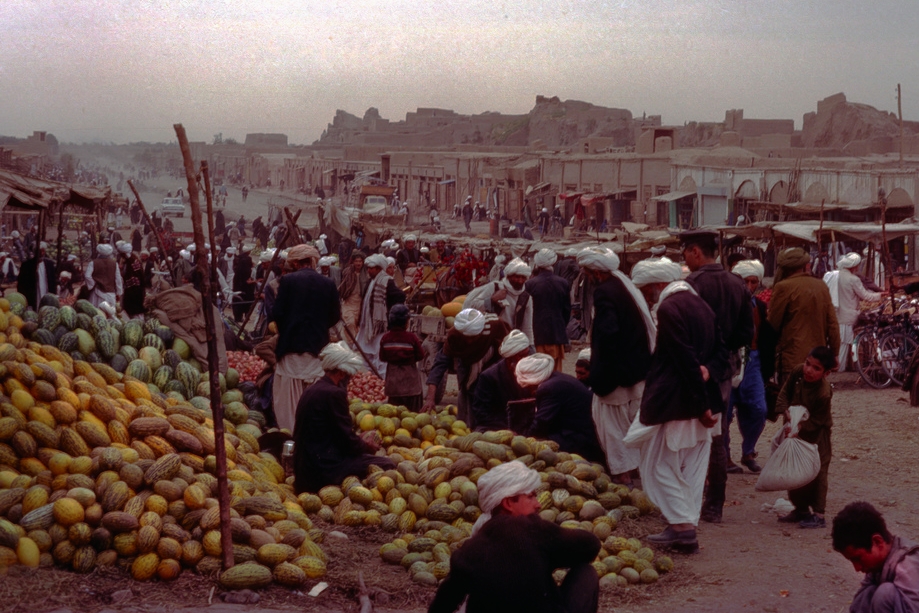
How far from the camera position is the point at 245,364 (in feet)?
33.2

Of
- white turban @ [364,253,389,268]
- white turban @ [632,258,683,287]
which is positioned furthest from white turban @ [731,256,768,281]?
white turban @ [364,253,389,268]

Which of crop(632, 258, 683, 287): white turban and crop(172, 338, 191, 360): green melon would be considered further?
crop(172, 338, 191, 360): green melon

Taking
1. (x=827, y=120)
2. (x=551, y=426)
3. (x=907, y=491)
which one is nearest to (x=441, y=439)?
(x=551, y=426)

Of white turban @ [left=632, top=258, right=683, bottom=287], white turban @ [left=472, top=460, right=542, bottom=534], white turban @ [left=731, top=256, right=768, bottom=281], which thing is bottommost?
white turban @ [left=472, top=460, right=542, bottom=534]

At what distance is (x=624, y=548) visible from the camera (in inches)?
213

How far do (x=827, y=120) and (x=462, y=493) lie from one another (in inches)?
1520

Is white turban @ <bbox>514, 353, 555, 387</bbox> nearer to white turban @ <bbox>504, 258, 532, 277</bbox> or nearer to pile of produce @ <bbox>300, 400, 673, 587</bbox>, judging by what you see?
pile of produce @ <bbox>300, 400, 673, 587</bbox>

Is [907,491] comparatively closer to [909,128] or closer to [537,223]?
[537,223]

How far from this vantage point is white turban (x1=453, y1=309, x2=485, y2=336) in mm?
7859

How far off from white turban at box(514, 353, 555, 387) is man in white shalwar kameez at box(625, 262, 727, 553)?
108cm

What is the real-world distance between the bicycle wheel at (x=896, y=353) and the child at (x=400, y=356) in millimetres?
5228

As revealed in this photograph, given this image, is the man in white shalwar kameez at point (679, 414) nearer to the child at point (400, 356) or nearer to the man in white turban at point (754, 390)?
the man in white turban at point (754, 390)

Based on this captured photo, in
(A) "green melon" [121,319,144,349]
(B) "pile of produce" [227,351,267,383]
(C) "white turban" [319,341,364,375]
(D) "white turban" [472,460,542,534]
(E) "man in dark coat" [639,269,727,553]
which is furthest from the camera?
(B) "pile of produce" [227,351,267,383]

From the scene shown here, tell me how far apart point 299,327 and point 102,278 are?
6734 millimetres
